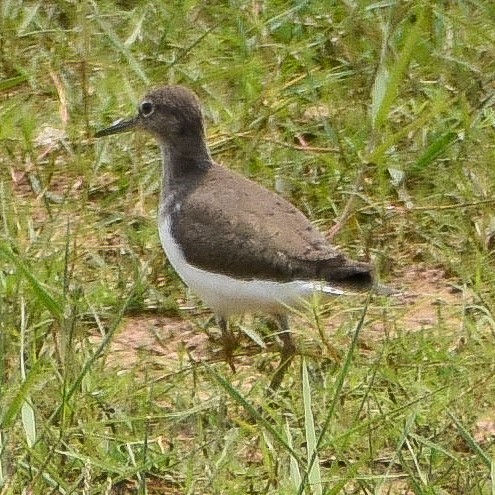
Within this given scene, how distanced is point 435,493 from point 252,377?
1.12m

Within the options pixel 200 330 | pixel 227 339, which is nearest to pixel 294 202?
pixel 200 330

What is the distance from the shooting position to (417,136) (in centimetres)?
664

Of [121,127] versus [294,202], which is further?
[294,202]

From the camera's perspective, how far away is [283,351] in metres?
5.16

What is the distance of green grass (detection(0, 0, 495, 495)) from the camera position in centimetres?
446

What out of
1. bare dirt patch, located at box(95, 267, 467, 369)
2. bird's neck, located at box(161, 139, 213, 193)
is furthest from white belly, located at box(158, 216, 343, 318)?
bird's neck, located at box(161, 139, 213, 193)

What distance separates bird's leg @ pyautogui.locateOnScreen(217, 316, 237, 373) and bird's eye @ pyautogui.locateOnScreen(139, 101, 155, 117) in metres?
0.98

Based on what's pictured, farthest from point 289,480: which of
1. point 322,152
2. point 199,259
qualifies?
point 322,152

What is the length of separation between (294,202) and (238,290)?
1.22 m

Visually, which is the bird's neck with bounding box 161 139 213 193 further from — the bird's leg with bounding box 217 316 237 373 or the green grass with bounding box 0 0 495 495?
the bird's leg with bounding box 217 316 237 373

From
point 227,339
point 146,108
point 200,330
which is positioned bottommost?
point 200,330

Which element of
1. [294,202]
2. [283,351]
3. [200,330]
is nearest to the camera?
[283,351]

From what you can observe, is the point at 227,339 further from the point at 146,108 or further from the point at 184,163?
the point at 146,108

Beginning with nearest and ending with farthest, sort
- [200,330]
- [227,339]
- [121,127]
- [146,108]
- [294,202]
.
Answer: [227,339] < [200,330] < [146,108] < [121,127] < [294,202]
